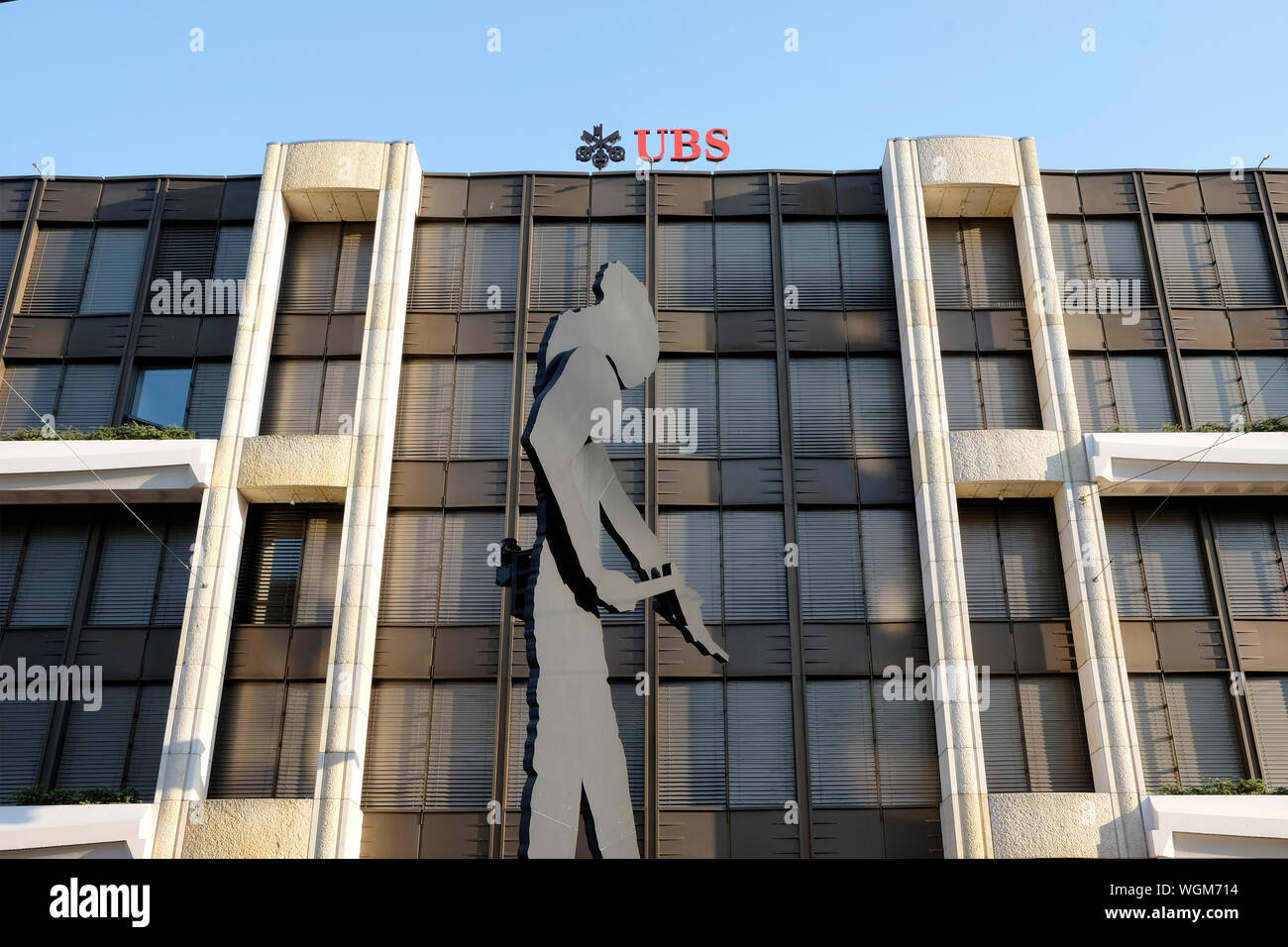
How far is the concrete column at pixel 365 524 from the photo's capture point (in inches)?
1067

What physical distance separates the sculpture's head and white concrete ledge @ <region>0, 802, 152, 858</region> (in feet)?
A: 61.7

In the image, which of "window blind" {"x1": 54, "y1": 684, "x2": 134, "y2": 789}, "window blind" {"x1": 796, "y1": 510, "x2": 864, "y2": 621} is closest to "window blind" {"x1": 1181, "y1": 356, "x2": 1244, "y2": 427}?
"window blind" {"x1": 796, "y1": 510, "x2": 864, "y2": 621}

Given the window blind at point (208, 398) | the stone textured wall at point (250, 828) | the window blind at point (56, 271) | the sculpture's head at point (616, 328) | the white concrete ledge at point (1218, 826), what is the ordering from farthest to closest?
the window blind at point (56, 271) → the window blind at point (208, 398) → the stone textured wall at point (250, 828) → the white concrete ledge at point (1218, 826) → the sculpture's head at point (616, 328)

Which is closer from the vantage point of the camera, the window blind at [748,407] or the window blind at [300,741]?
the window blind at [300,741]

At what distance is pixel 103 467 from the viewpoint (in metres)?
29.9

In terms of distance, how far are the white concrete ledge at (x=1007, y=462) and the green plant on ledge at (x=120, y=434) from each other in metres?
21.0

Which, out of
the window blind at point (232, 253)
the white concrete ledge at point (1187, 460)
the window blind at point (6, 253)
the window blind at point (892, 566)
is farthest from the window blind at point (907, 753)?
the window blind at point (6, 253)

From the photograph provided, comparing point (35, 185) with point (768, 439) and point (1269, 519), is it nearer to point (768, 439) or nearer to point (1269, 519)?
point (768, 439)

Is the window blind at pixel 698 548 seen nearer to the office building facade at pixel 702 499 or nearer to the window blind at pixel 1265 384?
the office building facade at pixel 702 499

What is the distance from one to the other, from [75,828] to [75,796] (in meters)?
1.54

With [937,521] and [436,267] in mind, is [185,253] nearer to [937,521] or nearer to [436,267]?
[436,267]

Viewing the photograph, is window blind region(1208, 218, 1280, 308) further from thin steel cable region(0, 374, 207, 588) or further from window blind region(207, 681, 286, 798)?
thin steel cable region(0, 374, 207, 588)

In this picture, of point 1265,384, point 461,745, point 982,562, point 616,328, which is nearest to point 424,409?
point 461,745
